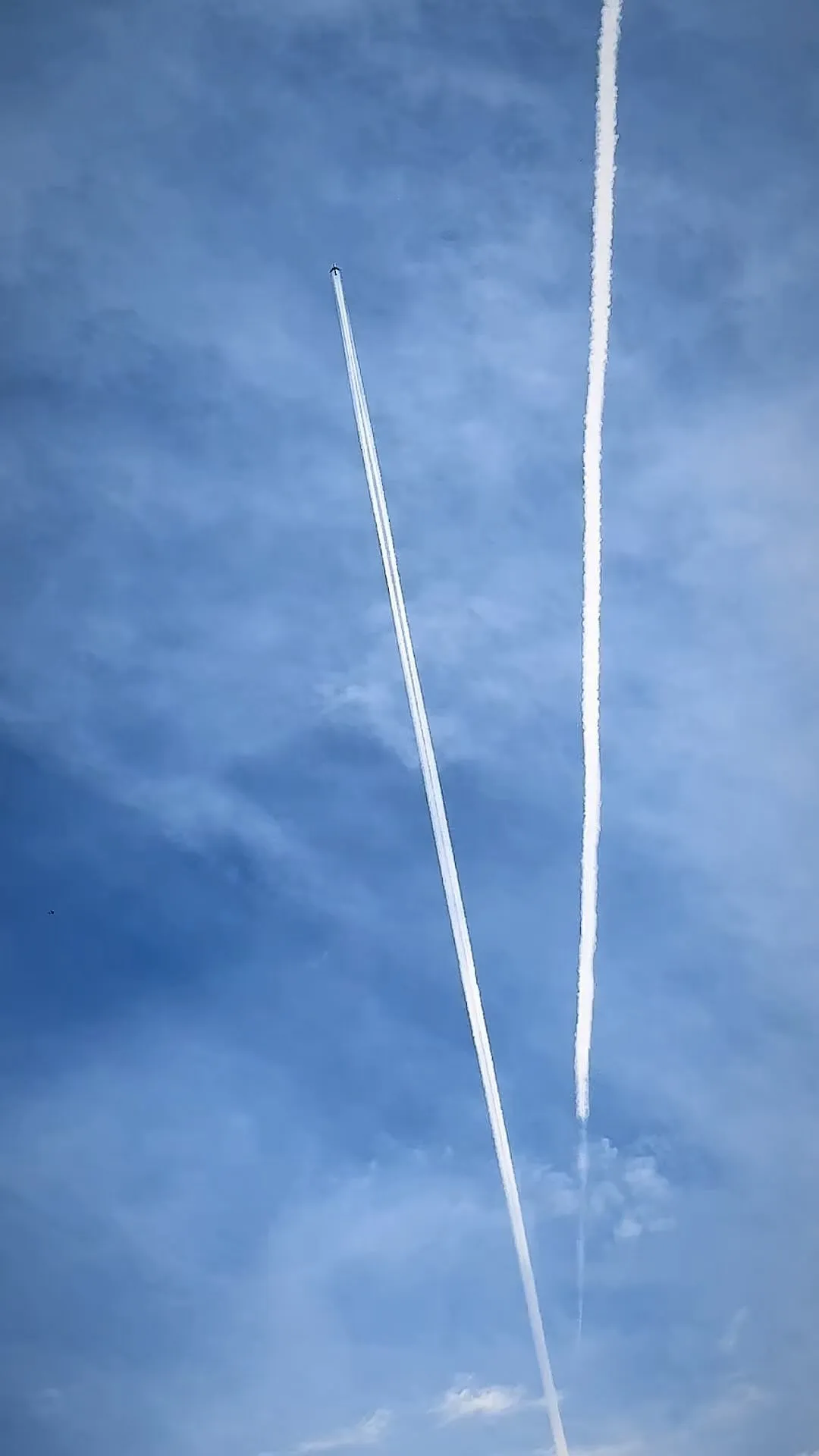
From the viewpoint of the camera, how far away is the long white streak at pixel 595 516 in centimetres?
1708

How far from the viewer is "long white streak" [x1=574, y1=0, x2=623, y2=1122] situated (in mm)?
17078

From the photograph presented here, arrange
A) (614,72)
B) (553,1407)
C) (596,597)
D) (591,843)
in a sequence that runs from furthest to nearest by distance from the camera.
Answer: (553,1407) → (591,843) → (596,597) → (614,72)

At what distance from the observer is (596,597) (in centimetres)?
1983

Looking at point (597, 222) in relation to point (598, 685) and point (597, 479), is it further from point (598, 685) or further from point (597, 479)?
point (598, 685)

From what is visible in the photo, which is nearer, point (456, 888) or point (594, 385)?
point (594, 385)

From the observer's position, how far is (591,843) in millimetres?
21109

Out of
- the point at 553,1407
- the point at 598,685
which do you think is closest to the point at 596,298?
the point at 598,685

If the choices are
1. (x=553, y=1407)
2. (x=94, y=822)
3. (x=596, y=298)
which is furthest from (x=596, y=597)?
(x=553, y=1407)

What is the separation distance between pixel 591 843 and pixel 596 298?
8.92 metres

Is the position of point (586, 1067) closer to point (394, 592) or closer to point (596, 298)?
point (394, 592)

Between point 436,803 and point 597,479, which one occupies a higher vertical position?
point 597,479

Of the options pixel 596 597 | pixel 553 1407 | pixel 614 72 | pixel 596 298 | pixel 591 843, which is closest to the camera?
pixel 614 72

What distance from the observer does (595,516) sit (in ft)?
63.9

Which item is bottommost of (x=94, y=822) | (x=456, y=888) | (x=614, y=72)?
(x=456, y=888)
